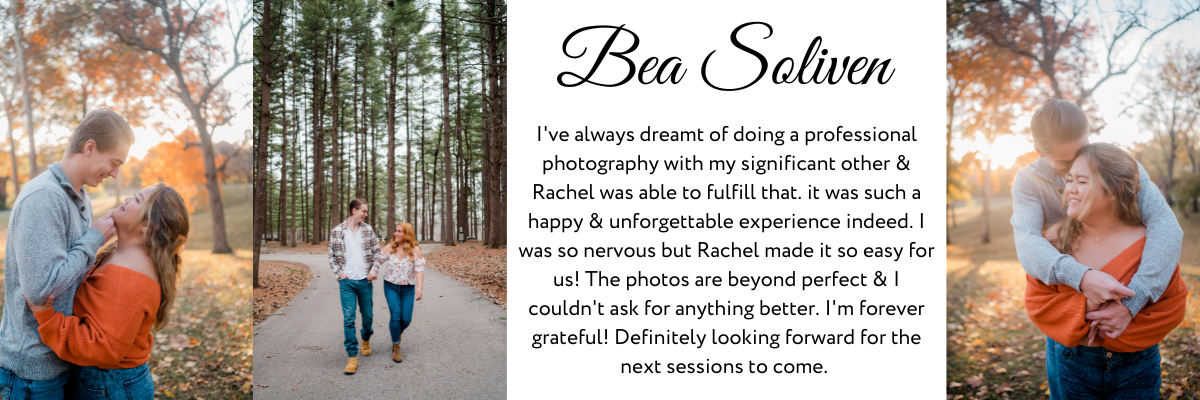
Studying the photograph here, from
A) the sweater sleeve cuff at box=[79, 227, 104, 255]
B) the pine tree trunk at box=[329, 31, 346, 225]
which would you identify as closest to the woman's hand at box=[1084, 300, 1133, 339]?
the pine tree trunk at box=[329, 31, 346, 225]

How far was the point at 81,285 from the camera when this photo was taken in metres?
2.47

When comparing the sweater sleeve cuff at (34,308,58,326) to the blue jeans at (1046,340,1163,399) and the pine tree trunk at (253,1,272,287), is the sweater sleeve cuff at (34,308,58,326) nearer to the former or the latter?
the pine tree trunk at (253,1,272,287)

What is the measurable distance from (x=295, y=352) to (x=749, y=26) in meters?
3.35

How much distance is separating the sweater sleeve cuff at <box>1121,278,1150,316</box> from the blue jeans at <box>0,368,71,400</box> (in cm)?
519

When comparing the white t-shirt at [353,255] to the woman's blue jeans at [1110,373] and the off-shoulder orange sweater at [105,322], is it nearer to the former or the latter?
the off-shoulder orange sweater at [105,322]

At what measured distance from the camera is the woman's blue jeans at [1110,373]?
2.74 m

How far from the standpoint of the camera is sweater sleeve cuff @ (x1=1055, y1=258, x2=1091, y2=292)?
8.96 ft

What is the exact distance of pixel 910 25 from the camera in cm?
312

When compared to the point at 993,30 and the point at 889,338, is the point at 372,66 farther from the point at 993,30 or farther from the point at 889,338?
the point at 993,30

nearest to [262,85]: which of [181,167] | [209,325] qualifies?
[181,167]

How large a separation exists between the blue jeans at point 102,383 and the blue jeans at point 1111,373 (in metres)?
4.69

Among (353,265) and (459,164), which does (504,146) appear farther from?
(353,265)

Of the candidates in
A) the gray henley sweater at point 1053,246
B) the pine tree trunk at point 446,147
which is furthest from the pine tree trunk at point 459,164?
the gray henley sweater at point 1053,246

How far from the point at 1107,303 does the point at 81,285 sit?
502 centimetres
